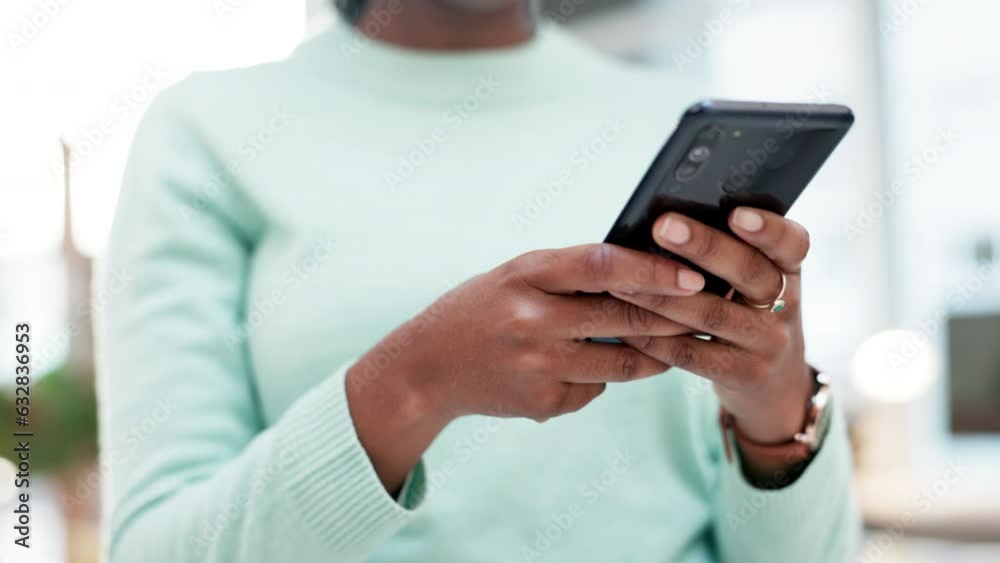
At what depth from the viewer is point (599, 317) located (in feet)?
1.33

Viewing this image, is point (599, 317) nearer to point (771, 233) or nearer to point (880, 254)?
point (771, 233)

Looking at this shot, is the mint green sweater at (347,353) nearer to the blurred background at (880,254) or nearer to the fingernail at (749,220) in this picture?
the fingernail at (749,220)

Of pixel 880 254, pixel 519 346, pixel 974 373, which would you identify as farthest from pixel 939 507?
pixel 519 346

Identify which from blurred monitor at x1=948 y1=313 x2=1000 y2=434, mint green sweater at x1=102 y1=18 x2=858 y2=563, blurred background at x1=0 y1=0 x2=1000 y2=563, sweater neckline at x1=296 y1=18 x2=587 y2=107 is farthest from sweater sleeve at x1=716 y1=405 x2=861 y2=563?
blurred monitor at x1=948 y1=313 x2=1000 y2=434

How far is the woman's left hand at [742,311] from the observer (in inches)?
15.5

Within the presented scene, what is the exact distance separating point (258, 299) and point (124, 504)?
0.15 metres

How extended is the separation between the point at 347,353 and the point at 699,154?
28cm

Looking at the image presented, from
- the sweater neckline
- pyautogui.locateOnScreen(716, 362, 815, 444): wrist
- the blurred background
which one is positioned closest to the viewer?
pyautogui.locateOnScreen(716, 362, 815, 444): wrist

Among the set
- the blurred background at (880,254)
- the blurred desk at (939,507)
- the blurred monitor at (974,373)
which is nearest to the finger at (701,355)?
the blurred background at (880,254)

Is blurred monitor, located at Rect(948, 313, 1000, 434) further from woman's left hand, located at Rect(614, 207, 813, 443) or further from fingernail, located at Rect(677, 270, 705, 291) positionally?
→ fingernail, located at Rect(677, 270, 705, 291)

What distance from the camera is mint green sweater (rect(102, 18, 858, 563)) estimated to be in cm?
54

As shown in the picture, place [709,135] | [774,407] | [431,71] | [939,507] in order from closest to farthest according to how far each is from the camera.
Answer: [709,135] → [774,407] → [431,71] → [939,507]

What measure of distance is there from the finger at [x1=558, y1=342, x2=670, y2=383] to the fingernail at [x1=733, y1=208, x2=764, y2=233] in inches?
3.3

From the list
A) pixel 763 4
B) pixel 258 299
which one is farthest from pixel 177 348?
pixel 763 4
